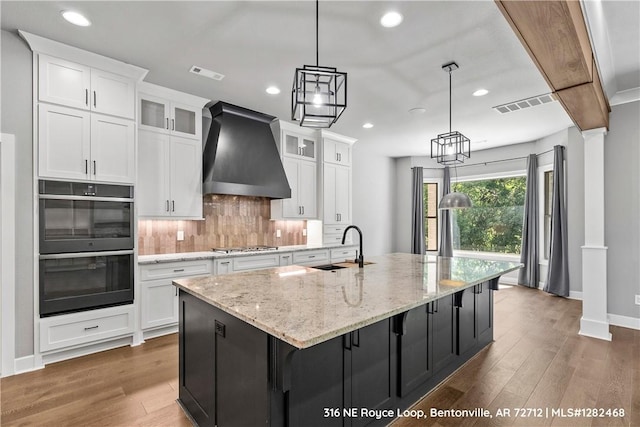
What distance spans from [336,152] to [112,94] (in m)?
3.51

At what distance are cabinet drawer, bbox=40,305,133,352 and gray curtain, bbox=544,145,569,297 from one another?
644cm

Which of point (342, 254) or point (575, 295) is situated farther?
point (342, 254)

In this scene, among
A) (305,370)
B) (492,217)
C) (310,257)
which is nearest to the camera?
(305,370)

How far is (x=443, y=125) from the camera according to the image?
5.18 metres

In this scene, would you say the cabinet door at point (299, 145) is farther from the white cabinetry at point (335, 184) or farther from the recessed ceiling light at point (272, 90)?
the recessed ceiling light at point (272, 90)

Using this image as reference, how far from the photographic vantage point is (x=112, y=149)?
3.15 m

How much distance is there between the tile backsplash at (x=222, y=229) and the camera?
3973 mm

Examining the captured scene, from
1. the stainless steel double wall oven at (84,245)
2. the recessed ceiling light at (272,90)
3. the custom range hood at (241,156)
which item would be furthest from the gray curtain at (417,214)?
the stainless steel double wall oven at (84,245)

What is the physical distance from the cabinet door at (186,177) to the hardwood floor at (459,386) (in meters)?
1.52

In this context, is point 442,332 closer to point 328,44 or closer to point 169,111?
point 328,44

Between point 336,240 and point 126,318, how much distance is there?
11.3 feet

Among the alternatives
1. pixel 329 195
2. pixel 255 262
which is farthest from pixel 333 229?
pixel 255 262

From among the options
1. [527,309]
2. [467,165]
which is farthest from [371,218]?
[527,309]

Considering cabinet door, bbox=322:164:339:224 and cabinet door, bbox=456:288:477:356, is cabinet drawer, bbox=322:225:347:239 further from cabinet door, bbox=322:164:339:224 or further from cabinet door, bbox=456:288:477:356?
cabinet door, bbox=456:288:477:356
